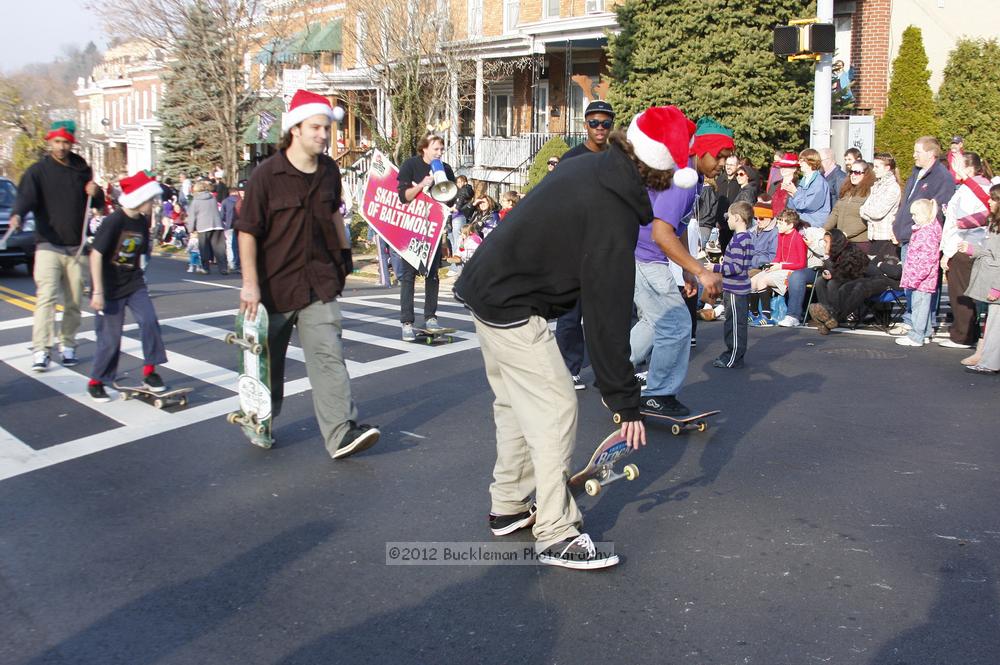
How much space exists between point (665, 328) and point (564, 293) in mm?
2873

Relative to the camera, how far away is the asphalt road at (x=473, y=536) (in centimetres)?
384

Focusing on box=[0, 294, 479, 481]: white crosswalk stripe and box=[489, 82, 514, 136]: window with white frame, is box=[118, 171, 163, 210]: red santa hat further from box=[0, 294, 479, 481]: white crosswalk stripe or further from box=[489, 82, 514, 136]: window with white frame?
box=[489, 82, 514, 136]: window with white frame

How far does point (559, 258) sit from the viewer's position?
430cm

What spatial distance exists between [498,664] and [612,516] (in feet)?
5.59

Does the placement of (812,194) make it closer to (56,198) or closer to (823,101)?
(823,101)

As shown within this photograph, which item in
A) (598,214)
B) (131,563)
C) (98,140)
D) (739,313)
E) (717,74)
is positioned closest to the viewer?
(598,214)

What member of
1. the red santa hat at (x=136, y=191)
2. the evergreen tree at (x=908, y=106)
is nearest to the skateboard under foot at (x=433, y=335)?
the red santa hat at (x=136, y=191)

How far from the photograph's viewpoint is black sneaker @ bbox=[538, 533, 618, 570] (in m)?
4.45

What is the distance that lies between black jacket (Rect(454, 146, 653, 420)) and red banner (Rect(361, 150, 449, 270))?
5931 millimetres

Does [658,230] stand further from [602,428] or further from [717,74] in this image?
[717,74]

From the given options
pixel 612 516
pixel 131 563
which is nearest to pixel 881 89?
pixel 612 516

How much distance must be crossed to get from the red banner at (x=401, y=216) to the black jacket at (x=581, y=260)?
5.93 m

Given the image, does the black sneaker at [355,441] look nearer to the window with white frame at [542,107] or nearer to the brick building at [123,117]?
the window with white frame at [542,107]

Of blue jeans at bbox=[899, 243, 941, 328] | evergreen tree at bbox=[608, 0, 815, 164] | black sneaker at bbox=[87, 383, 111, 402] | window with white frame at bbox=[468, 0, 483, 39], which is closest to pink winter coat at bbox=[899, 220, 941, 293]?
blue jeans at bbox=[899, 243, 941, 328]
